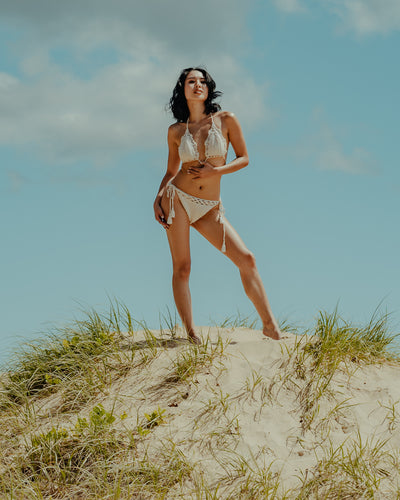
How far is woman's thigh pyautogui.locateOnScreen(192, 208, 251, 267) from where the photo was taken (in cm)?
603

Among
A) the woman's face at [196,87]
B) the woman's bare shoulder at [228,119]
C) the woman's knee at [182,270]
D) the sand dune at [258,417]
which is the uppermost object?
the woman's face at [196,87]

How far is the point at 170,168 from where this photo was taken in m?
6.43

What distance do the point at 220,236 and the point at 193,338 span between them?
3.44 ft

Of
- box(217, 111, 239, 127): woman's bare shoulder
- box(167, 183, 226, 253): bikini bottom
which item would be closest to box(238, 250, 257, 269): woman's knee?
box(167, 183, 226, 253): bikini bottom

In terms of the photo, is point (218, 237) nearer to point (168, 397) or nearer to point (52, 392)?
point (168, 397)

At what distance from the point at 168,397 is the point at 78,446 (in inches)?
36.2

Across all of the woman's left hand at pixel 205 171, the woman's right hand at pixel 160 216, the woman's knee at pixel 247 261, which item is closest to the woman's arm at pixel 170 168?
the woman's right hand at pixel 160 216

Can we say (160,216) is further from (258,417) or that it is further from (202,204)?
(258,417)

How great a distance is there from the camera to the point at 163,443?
4590mm

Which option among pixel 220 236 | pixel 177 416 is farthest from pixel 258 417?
pixel 220 236

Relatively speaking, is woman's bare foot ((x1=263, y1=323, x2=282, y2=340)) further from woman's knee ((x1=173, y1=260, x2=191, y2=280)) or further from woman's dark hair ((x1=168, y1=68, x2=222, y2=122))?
woman's dark hair ((x1=168, y1=68, x2=222, y2=122))

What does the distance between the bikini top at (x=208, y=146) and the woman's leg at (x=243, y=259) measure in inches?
22.6

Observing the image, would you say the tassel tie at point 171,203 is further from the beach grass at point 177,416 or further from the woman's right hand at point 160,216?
the beach grass at point 177,416

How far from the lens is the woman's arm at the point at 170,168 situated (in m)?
6.18
